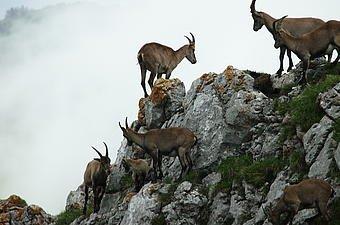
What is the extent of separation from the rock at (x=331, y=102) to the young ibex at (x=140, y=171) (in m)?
6.55

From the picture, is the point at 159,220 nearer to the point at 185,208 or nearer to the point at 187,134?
the point at 185,208

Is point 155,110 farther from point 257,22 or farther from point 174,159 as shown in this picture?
point 257,22

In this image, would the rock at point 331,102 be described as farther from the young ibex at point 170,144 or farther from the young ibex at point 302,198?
the young ibex at point 170,144

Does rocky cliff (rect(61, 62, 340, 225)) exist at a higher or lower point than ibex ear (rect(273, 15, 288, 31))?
lower

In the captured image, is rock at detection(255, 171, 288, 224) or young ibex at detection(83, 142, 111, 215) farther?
young ibex at detection(83, 142, 111, 215)

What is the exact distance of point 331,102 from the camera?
18531 millimetres

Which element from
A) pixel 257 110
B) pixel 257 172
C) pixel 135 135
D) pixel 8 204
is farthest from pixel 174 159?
pixel 8 204

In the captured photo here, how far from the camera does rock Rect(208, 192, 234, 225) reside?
1850cm

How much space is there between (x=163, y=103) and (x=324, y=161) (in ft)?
29.9

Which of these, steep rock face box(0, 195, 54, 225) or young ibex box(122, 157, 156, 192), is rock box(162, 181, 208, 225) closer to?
young ibex box(122, 157, 156, 192)

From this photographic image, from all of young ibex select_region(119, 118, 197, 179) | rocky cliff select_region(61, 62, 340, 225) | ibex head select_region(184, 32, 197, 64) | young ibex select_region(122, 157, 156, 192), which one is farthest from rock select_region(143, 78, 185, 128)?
ibex head select_region(184, 32, 197, 64)

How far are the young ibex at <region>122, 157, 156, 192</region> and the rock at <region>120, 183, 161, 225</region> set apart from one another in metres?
1.74

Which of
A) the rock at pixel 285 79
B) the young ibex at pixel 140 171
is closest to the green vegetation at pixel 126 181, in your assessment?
the young ibex at pixel 140 171

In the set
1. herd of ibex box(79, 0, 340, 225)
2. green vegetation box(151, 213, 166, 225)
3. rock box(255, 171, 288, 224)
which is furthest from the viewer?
green vegetation box(151, 213, 166, 225)
